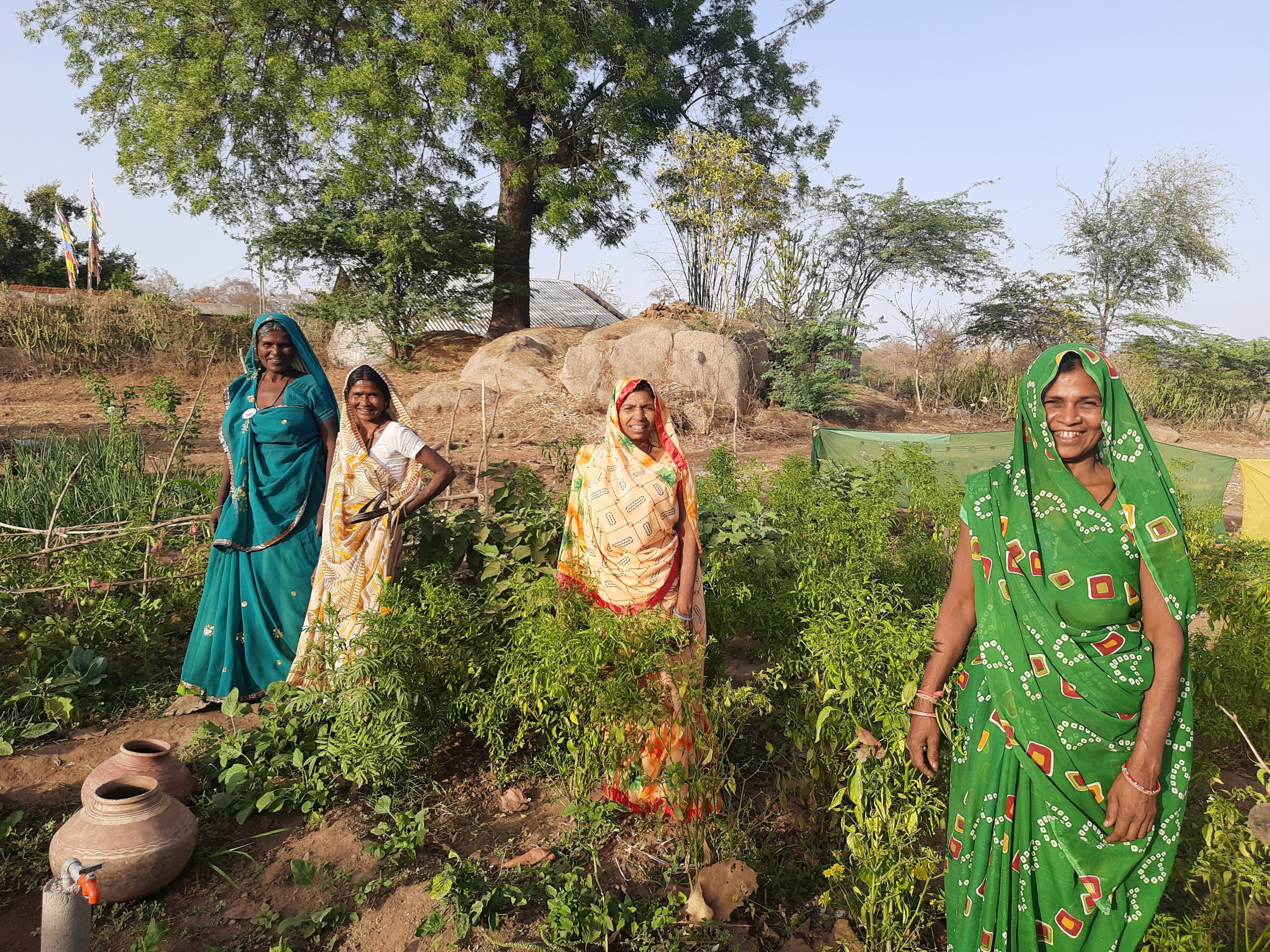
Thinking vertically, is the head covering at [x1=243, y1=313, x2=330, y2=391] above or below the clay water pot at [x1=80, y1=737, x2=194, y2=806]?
above

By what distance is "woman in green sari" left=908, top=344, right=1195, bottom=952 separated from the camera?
1.81 m

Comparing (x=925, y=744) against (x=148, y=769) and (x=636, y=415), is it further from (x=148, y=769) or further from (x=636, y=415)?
(x=148, y=769)

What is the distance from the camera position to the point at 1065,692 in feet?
6.21

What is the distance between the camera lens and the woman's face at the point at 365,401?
3.48 meters

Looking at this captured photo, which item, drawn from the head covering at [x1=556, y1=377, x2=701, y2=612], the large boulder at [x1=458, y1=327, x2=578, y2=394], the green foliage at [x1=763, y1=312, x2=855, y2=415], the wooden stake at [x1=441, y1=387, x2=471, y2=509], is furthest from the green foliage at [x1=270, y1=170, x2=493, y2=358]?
the head covering at [x1=556, y1=377, x2=701, y2=612]

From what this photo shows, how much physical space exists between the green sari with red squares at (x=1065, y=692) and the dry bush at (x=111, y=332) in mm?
14720

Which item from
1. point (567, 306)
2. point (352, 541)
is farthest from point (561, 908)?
point (567, 306)

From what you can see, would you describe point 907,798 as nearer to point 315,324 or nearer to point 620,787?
point 620,787

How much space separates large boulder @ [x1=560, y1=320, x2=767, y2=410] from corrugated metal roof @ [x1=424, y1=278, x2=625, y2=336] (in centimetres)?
898

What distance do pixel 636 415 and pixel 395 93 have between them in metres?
13.4

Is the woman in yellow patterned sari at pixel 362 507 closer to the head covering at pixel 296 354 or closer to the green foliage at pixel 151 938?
the head covering at pixel 296 354

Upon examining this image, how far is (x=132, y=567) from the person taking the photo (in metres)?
4.32

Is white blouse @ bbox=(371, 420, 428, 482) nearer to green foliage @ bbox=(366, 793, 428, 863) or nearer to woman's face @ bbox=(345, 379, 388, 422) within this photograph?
woman's face @ bbox=(345, 379, 388, 422)

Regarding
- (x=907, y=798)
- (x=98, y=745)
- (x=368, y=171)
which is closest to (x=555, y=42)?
(x=368, y=171)
